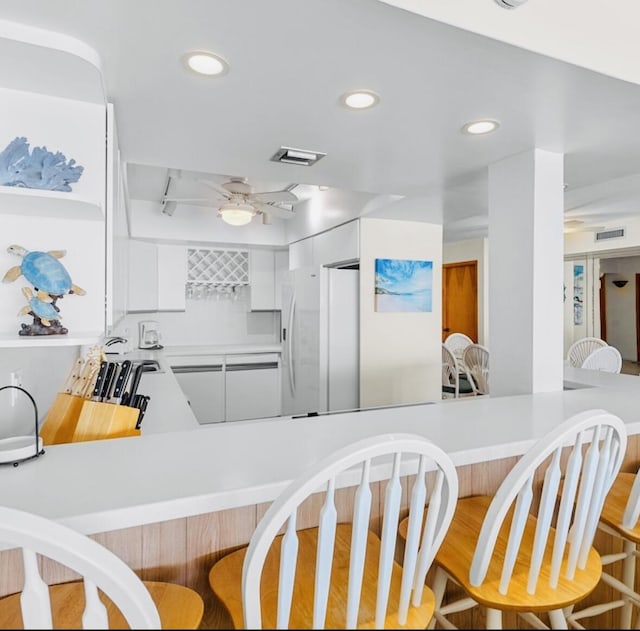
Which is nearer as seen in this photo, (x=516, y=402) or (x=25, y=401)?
(x=25, y=401)

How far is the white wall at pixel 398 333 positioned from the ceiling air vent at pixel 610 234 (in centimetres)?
273

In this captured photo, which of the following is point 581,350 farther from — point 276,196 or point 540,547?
point 540,547

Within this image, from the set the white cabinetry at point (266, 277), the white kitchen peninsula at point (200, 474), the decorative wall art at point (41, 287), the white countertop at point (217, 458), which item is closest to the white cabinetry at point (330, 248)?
the white cabinetry at point (266, 277)

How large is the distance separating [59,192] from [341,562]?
121 centimetres

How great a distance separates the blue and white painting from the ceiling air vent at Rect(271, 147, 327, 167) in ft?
5.24

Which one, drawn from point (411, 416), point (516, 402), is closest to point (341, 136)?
point (411, 416)

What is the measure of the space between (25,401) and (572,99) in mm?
2149

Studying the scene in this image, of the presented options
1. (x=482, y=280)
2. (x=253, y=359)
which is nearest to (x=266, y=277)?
(x=253, y=359)

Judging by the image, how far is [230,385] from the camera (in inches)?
184

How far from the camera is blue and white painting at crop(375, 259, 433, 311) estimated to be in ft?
12.2

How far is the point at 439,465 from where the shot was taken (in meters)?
0.90

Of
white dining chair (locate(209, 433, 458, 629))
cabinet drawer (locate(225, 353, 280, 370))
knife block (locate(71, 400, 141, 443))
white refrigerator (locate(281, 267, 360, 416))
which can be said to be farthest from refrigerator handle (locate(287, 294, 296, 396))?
white dining chair (locate(209, 433, 458, 629))

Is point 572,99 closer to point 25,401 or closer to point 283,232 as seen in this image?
point 25,401

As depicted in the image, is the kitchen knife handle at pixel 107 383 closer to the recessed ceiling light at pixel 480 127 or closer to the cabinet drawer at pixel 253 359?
the recessed ceiling light at pixel 480 127
